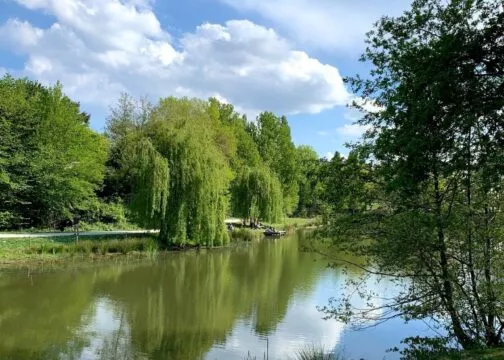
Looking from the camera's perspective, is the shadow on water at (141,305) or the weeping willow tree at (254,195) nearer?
the shadow on water at (141,305)

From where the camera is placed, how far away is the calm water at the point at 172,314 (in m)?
10.8

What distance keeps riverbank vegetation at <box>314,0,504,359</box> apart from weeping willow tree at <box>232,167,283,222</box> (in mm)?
27857

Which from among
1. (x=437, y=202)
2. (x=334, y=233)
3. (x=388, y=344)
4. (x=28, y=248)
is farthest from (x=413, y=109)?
(x=28, y=248)

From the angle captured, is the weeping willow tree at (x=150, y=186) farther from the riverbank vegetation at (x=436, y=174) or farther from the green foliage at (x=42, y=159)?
the riverbank vegetation at (x=436, y=174)

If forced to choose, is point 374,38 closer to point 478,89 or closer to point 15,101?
point 478,89

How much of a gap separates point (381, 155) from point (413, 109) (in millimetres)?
1083

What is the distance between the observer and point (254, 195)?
37.5 meters

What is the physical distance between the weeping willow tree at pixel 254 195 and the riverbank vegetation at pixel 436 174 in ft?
91.4

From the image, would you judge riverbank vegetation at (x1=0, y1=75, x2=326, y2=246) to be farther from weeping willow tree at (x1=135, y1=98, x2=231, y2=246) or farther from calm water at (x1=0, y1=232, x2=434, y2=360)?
calm water at (x1=0, y1=232, x2=434, y2=360)

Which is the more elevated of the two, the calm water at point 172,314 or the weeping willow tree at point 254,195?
the weeping willow tree at point 254,195

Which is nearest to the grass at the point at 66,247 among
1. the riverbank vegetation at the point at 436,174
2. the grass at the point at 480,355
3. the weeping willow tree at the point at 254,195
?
the weeping willow tree at the point at 254,195

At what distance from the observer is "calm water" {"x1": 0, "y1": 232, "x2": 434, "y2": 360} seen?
423 inches

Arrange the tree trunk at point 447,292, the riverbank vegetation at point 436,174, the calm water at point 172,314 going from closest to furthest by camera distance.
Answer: the riverbank vegetation at point 436,174 < the tree trunk at point 447,292 < the calm water at point 172,314

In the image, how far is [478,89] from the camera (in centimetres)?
531
